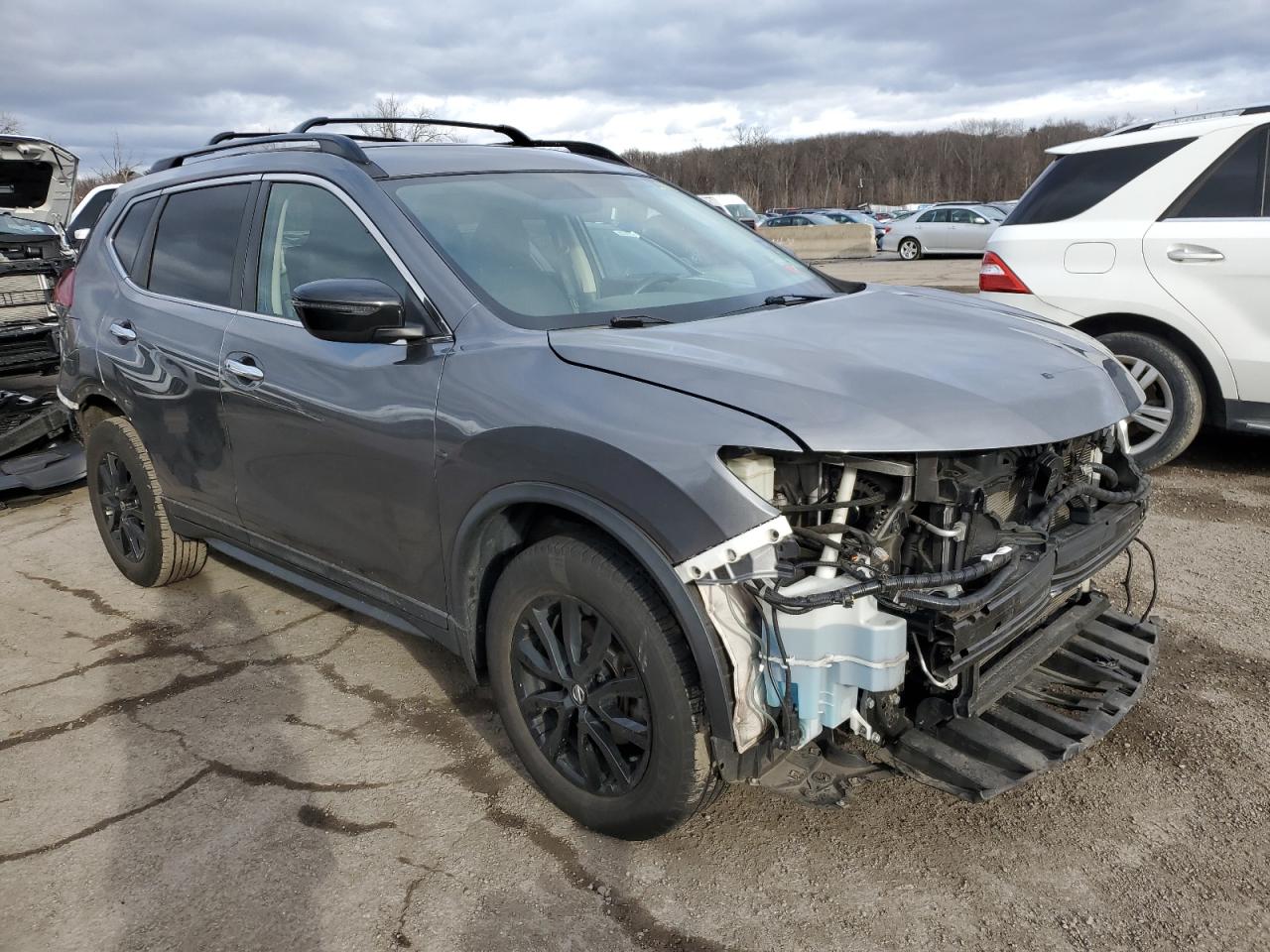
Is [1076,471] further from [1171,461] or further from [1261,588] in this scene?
[1171,461]

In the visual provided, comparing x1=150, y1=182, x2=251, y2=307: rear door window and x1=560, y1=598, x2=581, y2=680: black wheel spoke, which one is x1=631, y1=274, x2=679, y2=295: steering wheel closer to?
x1=560, y1=598, x2=581, y2=680: black wheel spoke

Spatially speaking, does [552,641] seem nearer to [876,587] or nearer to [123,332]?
[876,587]

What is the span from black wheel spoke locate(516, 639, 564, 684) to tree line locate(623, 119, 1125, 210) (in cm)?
10561

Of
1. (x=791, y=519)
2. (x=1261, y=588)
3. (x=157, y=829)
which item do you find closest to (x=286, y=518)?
(x=157, y=829)

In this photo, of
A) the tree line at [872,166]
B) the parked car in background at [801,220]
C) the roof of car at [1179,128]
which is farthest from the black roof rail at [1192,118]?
the tree line at [872,166]

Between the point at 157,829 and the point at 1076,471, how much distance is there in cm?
289

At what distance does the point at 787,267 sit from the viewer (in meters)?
3.72

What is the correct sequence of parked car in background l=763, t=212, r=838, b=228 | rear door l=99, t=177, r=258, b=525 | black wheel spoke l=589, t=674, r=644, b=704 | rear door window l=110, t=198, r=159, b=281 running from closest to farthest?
black wheel spoke l=589, t=674, r=644, b=704
rear door l=99, t=177, r=258, b=525
rear door window l=110, t=198, r=159, b=281
parked car in background l=763, t=212, r=838, b=228

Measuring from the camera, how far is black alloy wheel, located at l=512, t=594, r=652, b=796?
248cm

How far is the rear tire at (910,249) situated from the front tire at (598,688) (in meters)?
28.9

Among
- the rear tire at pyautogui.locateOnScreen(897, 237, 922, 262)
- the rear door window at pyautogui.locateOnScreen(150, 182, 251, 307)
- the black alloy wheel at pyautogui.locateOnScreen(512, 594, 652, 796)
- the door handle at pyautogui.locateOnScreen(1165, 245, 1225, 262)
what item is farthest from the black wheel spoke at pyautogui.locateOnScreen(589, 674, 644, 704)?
the rear tire at pyautogui.locateOnScreen(897, 237, 922, 262)

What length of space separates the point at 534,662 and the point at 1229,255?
4.46 metres

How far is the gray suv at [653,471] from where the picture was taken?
7.29 ft

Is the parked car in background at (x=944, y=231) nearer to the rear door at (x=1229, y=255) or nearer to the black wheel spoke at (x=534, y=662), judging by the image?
the rear door at (x=1229, y=255)
